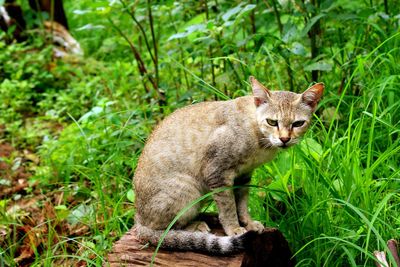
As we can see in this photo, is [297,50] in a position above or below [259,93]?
below

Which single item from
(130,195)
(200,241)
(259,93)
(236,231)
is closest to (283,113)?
(259,93)

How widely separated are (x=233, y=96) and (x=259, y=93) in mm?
1458

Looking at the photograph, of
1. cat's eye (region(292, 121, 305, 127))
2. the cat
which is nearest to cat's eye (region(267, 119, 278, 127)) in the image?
the cat

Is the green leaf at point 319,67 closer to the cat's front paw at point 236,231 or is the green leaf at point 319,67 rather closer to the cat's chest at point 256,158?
the cat's chest at point 256,158

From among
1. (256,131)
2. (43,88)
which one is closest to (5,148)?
(43,88)

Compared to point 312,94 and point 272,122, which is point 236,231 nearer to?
point 272,122

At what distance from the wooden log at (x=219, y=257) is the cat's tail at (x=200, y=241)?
1.4 inches

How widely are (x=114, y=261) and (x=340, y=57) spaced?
314cm

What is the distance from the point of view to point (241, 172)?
3.61 metres

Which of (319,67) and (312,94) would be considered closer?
(312,94)

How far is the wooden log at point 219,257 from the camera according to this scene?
3354 mm

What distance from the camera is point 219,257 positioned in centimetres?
337

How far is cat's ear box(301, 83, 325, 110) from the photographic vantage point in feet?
11.4

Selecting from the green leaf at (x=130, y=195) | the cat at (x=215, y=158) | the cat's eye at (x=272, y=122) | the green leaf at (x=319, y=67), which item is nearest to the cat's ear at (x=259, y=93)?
the cat at (x=215, y=158)
